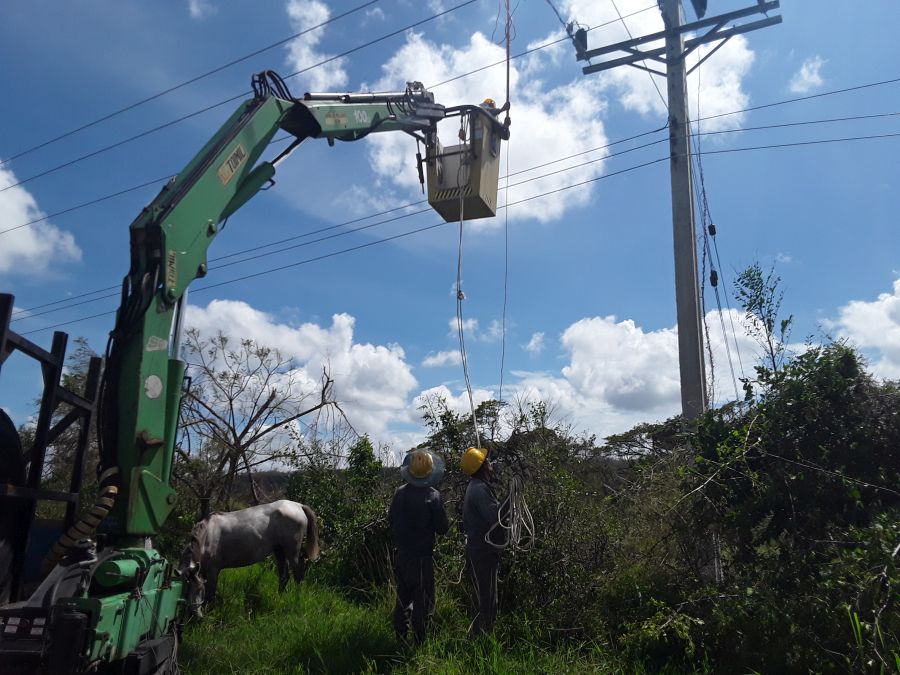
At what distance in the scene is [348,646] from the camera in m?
7.01

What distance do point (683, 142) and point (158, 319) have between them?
23.9 feet

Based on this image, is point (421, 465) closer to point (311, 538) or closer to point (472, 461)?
point (472, 461)

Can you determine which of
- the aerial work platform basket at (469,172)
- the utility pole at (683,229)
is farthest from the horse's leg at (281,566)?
the utility pole at (683,229)

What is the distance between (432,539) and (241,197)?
3775mm

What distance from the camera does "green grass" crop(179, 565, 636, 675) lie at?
6.28 m

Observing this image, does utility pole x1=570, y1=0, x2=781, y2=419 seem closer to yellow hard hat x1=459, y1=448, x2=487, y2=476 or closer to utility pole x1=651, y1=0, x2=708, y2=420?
utility pole x1=651, y1=0, x2=708, y2=420

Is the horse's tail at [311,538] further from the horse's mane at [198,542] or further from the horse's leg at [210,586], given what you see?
the horse's mane at [198,542]

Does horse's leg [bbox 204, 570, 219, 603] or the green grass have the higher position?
horse's leg [bbox 204, 570, 219, 603]

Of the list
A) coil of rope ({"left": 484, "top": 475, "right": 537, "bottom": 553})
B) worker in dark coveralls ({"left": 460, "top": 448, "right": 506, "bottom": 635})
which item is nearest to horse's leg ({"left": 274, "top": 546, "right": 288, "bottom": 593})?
worker in dark coveralls ({"left": 460, "top": 448, "right": 506, "bottom": 635})

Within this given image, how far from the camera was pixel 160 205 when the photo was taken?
5.66 meters

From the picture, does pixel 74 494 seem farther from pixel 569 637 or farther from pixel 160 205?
pixel 569 637

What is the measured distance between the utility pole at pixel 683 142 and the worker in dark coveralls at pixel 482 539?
3008mm

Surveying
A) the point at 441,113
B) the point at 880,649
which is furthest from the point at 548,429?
the point at 880,649

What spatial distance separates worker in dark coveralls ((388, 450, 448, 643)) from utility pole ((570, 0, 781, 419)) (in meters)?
3.43
